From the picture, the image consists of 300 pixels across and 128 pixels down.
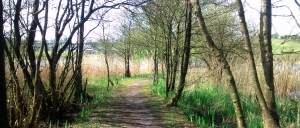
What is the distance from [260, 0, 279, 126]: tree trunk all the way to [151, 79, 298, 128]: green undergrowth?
75 cm

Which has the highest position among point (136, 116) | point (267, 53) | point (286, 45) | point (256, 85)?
point (286, 45)

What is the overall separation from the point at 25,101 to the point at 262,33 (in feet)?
13.8

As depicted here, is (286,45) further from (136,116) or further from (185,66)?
(136,116)

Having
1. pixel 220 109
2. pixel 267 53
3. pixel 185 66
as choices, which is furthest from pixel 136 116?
pixel 267 53

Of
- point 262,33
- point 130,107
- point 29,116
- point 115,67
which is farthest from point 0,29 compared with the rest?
point 115,67

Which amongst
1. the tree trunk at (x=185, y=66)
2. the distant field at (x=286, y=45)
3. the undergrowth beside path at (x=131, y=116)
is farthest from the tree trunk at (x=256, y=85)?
the tree trunk at (x=185, y=66)

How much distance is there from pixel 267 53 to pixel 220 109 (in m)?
2.57

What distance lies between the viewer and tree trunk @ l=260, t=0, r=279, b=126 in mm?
3559

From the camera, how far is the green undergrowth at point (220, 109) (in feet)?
15.4

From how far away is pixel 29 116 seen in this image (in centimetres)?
398

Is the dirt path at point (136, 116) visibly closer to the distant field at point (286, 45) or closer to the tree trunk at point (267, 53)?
the tree trunk at point (267, 53)

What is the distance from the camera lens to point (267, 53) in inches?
141

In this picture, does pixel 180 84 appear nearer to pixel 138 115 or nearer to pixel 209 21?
pixel 138 115

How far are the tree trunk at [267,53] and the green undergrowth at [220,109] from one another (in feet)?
2.47
